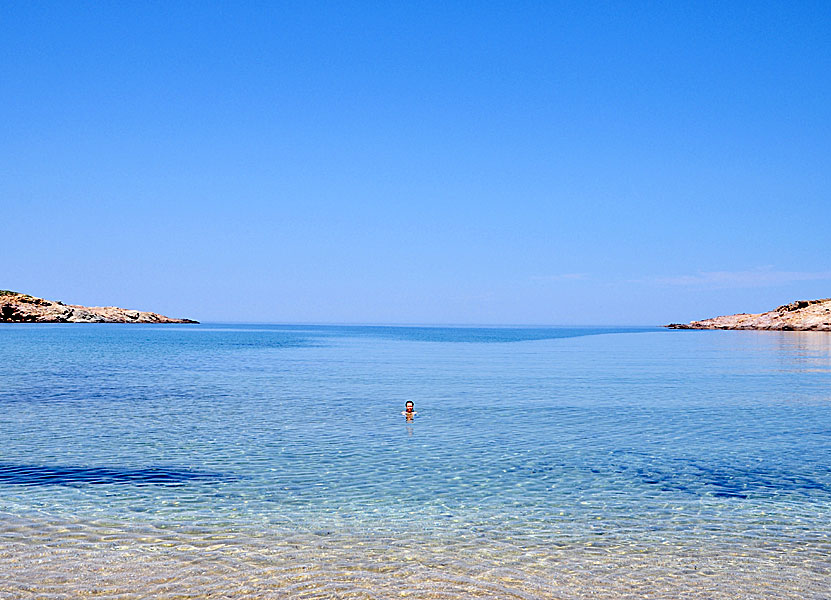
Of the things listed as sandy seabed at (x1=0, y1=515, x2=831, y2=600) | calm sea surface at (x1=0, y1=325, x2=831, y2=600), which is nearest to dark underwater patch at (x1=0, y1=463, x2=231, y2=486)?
calm sea surface at (x1=0, y1=325, x2=831, y2=600)

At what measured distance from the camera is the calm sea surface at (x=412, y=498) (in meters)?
11.5

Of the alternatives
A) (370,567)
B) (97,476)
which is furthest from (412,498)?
(97,476)

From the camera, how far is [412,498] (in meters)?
16.6

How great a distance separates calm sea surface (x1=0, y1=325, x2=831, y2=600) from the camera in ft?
37.9

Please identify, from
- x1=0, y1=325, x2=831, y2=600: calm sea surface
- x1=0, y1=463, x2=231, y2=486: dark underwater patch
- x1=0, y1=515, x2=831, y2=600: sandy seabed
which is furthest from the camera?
x1=0, y1=463, x2=231, y2=486: dark underwater patch

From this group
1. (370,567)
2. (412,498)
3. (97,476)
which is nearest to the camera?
(370,567)

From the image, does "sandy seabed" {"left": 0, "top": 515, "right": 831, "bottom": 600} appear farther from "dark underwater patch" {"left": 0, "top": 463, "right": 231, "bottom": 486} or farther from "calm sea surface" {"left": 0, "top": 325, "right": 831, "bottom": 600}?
"dark underwater patch" {"left": 0, "top": 463, "right": 231, "bottom": 486}

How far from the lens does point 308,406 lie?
3369 centimetres

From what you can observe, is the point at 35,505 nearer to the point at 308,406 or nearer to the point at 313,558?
the point at 313,558

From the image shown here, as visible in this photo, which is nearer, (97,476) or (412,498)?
(412,498)

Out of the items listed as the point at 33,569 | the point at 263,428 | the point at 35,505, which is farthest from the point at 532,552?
the point at 263,428

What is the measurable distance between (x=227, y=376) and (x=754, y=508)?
41434mm

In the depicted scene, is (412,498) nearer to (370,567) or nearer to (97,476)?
(370,567)

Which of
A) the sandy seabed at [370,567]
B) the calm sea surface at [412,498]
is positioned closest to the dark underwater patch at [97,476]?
the calm sea surface at [412,498]
